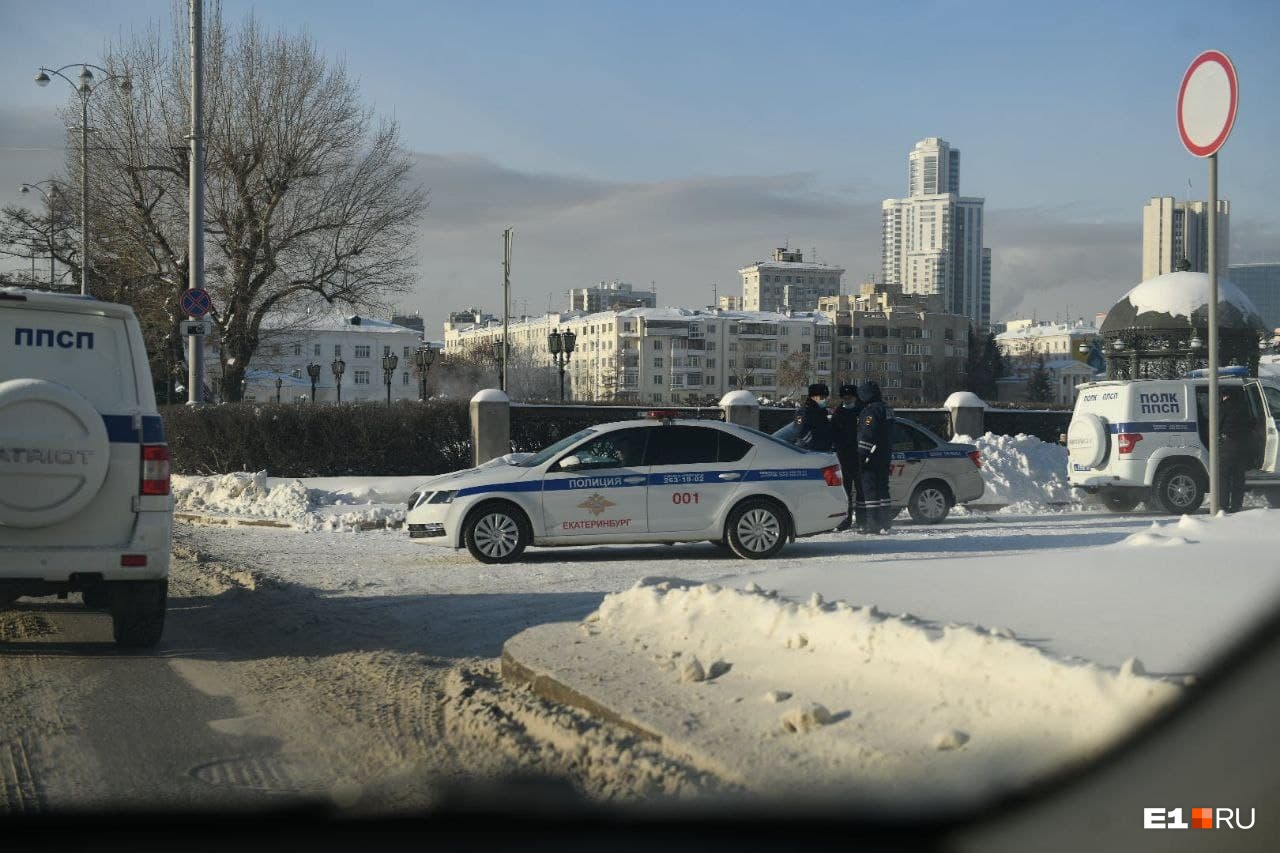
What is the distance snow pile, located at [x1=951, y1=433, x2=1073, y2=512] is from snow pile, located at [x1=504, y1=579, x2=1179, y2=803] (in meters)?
15.3

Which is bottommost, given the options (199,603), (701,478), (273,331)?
(199,603)

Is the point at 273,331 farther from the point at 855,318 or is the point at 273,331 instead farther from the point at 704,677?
the point at 855,318

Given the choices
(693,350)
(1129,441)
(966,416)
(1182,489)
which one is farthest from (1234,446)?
(693,350)

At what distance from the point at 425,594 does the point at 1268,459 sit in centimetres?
1413

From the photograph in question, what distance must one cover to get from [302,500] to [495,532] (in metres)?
7.69

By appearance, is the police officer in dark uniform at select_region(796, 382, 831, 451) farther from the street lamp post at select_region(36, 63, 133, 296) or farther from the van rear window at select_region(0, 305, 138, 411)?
the street lamp post at select_region(36, 63, 133, 296)

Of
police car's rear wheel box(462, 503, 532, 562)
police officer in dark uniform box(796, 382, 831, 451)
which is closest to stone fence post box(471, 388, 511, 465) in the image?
police officer in dark uniform box(796, 382, 831, 451)

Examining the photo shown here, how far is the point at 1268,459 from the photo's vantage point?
19.6 meters

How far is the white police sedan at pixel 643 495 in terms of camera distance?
13852 mm

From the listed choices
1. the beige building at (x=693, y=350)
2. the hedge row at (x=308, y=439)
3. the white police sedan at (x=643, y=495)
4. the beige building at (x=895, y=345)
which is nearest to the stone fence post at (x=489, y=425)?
the hedge row at (x=308, y=439)

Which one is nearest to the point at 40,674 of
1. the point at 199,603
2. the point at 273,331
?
the point at 199,603

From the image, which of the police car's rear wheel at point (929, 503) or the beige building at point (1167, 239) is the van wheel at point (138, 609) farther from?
the beige building at point (1167, 239)

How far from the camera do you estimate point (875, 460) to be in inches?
653

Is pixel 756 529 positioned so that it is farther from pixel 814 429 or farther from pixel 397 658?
pixel 397 658
